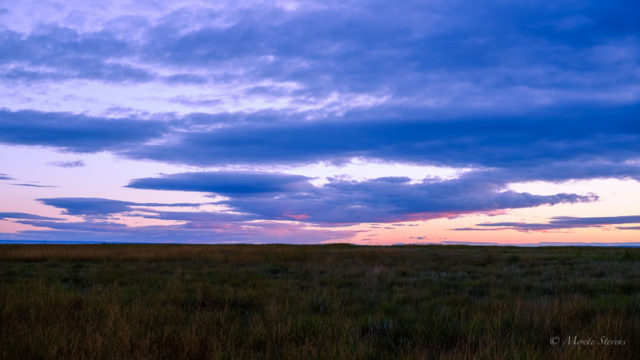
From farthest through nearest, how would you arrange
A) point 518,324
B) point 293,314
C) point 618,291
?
1. point 618,291
2. point 293,314
3. point 518,324

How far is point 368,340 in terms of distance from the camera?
5281mm

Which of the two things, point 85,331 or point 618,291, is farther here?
point 618,291

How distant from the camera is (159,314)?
21.2 ft

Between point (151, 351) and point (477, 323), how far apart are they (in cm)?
438

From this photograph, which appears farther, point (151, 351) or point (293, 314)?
point (293, 314)

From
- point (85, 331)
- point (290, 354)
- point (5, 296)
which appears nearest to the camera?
point (290, 354)

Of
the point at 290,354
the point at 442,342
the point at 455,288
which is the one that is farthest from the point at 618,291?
the point at 290,354

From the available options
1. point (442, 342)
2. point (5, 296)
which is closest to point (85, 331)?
point (5, 296)

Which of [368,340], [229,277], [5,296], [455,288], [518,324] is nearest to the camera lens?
[368,340]

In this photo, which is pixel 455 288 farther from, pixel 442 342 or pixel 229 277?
pixel 229 277

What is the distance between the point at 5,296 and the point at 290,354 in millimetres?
6694

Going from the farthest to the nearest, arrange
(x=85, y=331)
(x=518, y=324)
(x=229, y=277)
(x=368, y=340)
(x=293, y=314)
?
(x=229, y=277)
(x=293, y=314)
(x=518, y=324)
(x=85, y=331)
(x=368, y=340)

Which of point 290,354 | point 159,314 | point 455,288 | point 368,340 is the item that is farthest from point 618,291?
point 159,314

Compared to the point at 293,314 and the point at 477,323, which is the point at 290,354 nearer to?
the point at 293,314
